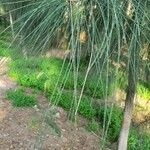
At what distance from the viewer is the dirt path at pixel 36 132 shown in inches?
191

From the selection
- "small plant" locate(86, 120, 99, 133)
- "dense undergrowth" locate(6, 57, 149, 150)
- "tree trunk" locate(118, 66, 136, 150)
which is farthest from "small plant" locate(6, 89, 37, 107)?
"tree trunk" locate(118, 66, 136, 150)

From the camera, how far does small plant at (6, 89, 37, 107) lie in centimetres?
589

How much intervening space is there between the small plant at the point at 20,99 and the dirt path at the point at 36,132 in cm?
9

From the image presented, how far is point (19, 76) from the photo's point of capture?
711 cm

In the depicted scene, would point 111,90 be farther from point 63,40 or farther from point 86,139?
point 86,139

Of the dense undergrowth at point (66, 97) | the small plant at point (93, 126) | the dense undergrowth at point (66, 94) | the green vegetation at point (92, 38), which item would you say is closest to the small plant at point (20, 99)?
the dense undergrowth at point (66, 97)

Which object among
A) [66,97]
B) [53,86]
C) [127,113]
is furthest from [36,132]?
[127,113]

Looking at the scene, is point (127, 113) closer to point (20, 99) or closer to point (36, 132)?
point (36, 132)

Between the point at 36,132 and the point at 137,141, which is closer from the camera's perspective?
the point at 36,132

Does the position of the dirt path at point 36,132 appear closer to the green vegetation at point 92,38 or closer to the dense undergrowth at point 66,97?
the dense undergrowth at point 66,97

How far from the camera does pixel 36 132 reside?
5078mm

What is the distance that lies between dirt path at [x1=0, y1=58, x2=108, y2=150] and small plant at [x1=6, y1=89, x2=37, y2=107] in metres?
0.09

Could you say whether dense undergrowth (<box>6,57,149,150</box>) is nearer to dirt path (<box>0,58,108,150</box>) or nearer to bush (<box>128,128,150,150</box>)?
bush (<box>128,128,150,150</box>)

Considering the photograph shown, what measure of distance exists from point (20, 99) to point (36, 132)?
1017mm
